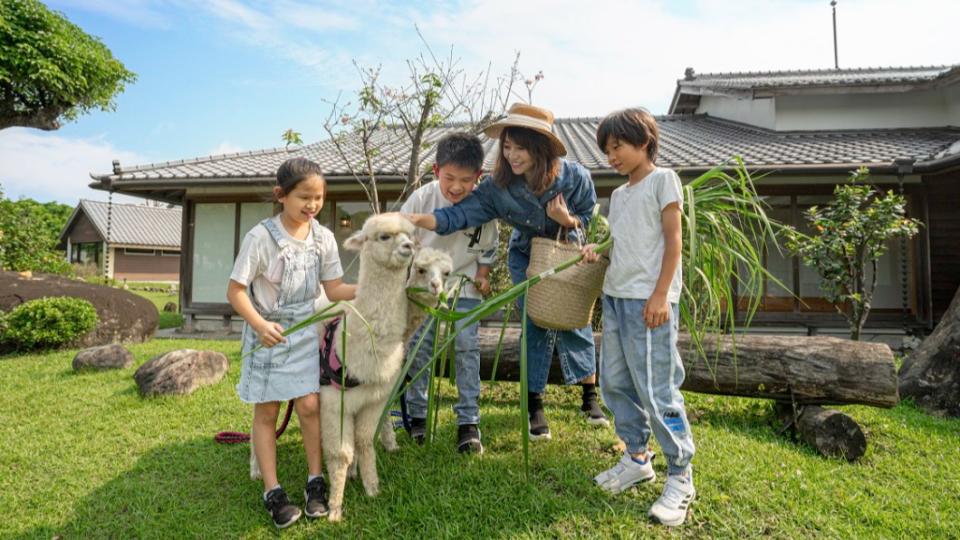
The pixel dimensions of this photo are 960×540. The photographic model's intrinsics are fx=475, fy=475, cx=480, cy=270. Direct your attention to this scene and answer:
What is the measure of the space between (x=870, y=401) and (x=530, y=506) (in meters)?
2.96

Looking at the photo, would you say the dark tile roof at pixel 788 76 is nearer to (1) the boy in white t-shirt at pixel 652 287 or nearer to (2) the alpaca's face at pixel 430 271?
(1) the boy in white t-shirt at pixel 652 287

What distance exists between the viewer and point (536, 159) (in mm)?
2922

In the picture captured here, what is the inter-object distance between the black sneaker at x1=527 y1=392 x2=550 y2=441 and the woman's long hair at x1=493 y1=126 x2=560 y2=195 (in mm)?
1493

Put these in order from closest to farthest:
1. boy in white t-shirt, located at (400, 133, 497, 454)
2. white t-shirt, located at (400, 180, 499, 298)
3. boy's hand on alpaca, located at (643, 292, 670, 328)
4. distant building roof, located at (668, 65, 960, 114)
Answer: boy's hand on alpaca, located at (643, 292, 670, 328), boy in white t-shirt, located at (400, 133, 497, 454), white t-shirt, located at (400, 180, 499, 298), distant building roof, located at (668, 65, 960, 114)

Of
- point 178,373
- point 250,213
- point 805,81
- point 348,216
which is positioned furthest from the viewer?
point 805,81

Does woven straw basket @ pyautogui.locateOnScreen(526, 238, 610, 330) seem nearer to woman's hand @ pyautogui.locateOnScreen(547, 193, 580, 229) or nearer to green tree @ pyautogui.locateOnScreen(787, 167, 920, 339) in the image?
woman's hand @ pyautogui.locateOnScreen(547, 193, 580, 229)

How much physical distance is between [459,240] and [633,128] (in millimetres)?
1314

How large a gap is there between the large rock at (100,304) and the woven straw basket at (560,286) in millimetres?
8760

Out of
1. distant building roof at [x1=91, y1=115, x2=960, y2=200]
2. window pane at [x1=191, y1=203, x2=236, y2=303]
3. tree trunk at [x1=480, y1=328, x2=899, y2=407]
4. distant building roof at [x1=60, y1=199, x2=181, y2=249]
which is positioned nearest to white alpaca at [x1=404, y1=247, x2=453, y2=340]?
tree trunk at [x1=480, y1=328, x2=899, y2=407]

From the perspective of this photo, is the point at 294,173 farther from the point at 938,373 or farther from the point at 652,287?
the point at 938,373

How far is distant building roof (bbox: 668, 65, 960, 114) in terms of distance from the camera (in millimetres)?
10859

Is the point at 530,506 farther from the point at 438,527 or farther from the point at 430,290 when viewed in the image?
the point at 430,290

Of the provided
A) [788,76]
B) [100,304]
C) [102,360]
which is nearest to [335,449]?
[102,360]

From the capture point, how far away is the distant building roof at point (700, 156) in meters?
8.57
